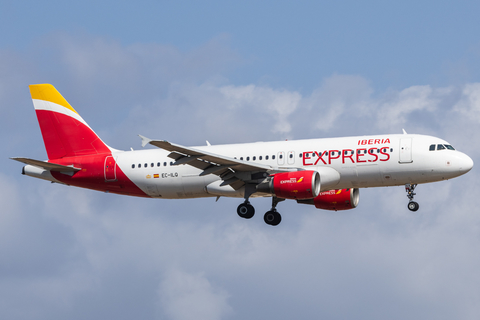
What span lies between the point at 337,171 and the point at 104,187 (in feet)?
51.1

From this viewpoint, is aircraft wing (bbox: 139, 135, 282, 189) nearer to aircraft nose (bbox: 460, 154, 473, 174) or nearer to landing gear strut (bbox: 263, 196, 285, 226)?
landing gear strut (bbox: 263, 196, 285, 226)

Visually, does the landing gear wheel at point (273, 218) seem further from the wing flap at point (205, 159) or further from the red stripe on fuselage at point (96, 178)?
the red stripe on fuselage at point (96, 178)

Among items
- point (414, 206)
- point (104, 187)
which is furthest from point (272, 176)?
point (104, 187)

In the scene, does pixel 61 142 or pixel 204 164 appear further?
pixel 61 142

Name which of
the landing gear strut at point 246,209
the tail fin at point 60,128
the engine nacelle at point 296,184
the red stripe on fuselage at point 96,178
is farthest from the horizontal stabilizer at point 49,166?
the engine nacelle at point 296,184

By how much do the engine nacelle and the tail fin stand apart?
13054 mm

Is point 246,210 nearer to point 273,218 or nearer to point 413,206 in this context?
point 273,218

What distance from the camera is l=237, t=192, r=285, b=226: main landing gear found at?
44.3 m

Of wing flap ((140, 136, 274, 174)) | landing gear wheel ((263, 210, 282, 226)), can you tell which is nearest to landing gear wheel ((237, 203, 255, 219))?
landing gear wheel ((263, 210, 282, 226))

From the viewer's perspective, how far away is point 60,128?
49781mm

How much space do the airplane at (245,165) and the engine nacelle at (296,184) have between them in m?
0.06

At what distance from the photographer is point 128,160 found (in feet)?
155

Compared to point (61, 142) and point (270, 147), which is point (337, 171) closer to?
point (270, 147)

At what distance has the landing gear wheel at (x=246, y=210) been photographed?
4428 centimetres
